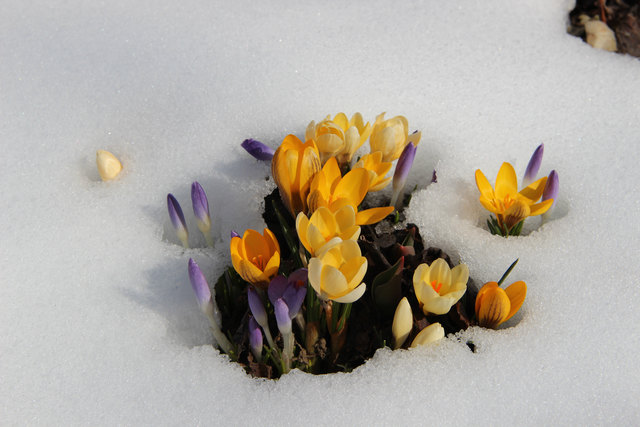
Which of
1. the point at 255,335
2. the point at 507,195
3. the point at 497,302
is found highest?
the point at 507,195

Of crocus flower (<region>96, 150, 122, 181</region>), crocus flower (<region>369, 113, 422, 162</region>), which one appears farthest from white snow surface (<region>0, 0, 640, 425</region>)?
crocus flower (<region>369, 113, 422, 162</region>)

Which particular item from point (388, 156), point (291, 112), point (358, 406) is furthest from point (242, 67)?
point (358, 406)

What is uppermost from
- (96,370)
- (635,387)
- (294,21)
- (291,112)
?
(294,21)

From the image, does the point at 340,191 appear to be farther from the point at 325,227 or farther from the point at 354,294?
the point at 354,294

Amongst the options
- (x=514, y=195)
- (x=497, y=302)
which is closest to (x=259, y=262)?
(x=497, y=302)

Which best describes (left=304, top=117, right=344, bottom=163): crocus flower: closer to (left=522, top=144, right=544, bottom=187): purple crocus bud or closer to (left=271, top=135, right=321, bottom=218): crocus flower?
(left=271, top=135, right=321, bottom=218): crocus flower

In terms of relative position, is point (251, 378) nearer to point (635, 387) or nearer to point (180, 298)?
point (180, 298)
